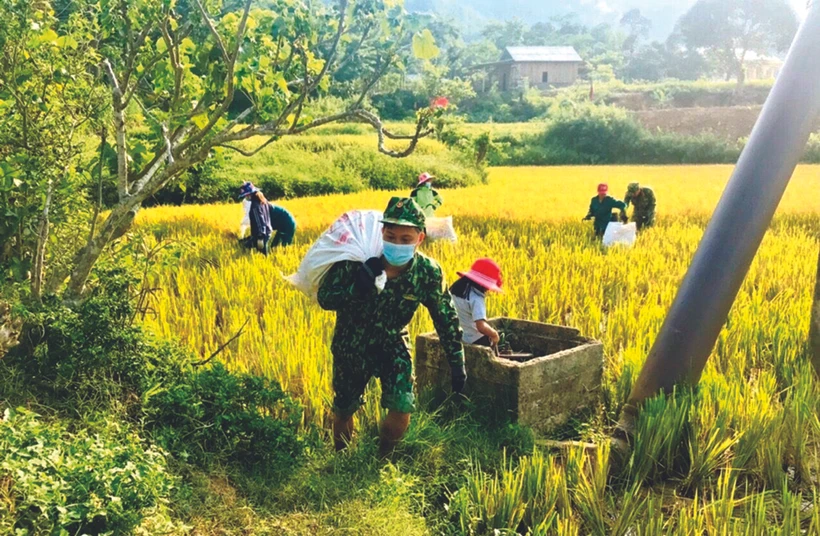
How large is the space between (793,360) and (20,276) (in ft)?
14.3

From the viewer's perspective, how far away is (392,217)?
9.34 ft

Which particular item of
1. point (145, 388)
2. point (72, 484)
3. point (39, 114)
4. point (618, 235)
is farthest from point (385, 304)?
point (618, 235)

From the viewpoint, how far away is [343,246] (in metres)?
2.94

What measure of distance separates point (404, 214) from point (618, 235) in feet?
20.0

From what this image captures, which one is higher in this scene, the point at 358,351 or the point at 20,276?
the point at 20,276

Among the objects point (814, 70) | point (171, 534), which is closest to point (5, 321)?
point (171, 534)

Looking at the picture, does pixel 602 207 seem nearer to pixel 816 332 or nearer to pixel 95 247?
pixel 816 332

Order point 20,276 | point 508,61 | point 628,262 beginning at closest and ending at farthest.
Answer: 1. point 20,276
2. point 628,262
3. point 508,61

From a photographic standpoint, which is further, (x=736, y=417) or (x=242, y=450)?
(x=736, y=417)

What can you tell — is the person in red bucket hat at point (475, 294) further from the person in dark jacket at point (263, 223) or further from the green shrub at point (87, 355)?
the person in dark jacket at point (263, 223)

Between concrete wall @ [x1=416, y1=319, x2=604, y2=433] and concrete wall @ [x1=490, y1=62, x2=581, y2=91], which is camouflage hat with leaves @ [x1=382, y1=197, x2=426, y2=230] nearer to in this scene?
concrete wall @ [x1=416, y1=319, x2=604, y2=433]

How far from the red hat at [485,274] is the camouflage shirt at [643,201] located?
6.80 m

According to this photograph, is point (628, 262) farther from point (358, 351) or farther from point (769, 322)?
point (358, 351)

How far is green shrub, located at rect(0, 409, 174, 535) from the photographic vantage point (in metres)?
2.16
